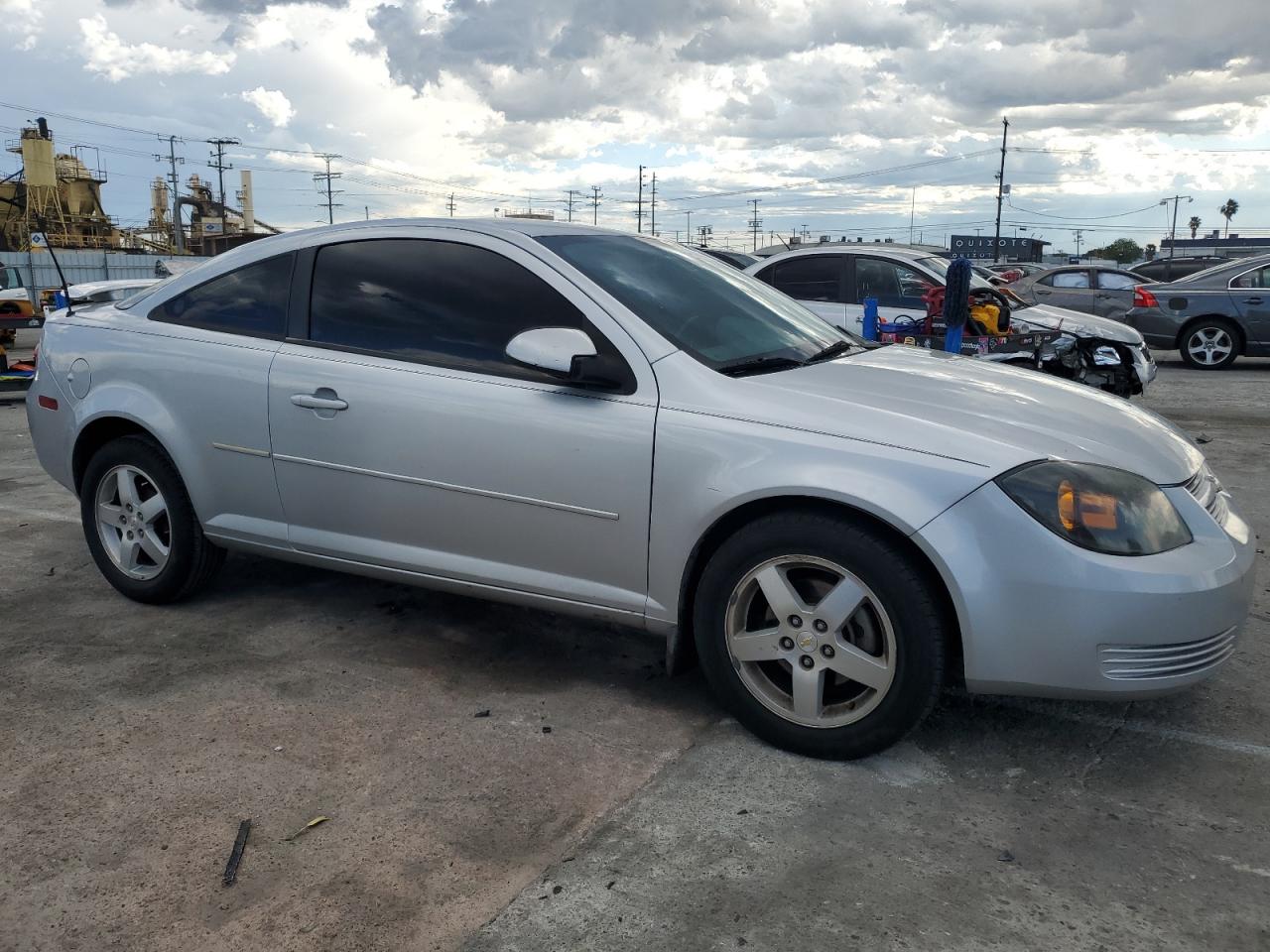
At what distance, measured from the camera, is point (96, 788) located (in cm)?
295

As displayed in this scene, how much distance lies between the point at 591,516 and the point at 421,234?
4.28 ft

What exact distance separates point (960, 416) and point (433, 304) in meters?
1.82

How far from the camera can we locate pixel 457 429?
351 cm

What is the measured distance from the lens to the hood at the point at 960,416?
116 inches

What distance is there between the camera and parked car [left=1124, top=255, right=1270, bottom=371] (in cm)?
1372

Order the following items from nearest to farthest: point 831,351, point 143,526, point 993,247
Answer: point 831,351 < point 143,526 < point 993,247

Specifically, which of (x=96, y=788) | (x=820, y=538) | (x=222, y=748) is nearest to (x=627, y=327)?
(x=820, y=538)

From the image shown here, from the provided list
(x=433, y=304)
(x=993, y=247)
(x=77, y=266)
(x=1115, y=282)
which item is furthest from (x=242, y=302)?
(x=993, y=247)

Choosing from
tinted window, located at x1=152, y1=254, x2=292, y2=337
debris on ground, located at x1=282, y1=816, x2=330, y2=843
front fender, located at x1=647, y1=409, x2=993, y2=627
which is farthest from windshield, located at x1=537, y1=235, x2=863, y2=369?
debris on ground, located at x1=282, y1=816, x2=330, y2=843

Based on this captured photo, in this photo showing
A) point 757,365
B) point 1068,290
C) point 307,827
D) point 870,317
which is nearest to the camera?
point 307,827

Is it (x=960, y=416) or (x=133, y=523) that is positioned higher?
(x=960, y=416)

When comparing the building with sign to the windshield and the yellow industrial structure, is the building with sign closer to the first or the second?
the yellow industrial structure

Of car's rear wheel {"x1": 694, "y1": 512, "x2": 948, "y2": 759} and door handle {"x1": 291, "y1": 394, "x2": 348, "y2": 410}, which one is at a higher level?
door handle {"x1": 291, "y1": 394, "x2": 348, "y2": 410}

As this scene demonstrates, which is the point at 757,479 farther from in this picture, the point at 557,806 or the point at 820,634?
the point at 557,806
